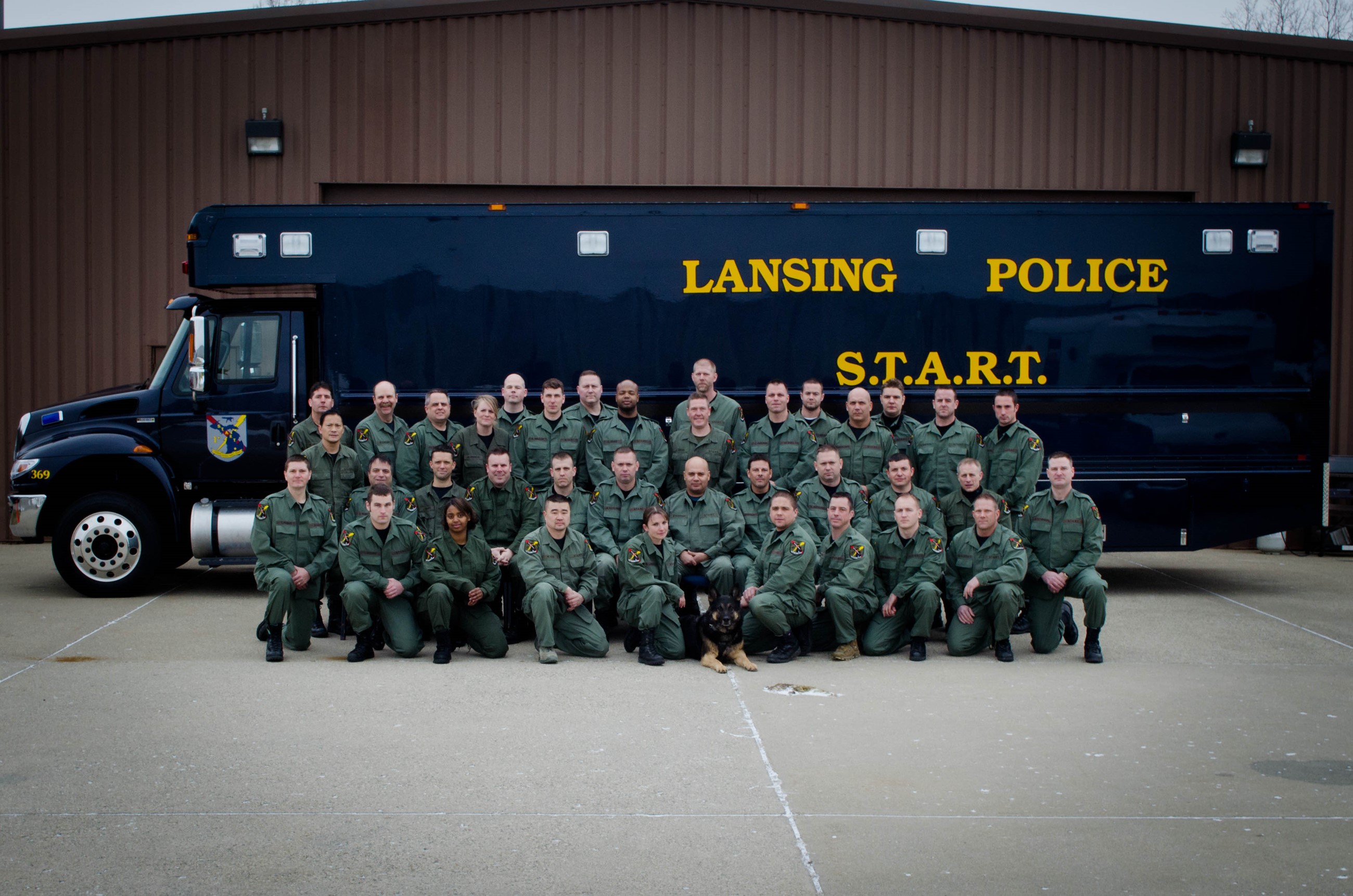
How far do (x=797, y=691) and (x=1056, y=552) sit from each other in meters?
2.12

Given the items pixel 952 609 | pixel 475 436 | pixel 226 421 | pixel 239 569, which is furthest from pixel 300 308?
pixel 952 609

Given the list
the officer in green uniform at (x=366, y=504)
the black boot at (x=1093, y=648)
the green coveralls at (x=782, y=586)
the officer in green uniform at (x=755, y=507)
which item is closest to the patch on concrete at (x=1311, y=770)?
the black boot at (x=1093, y=648)

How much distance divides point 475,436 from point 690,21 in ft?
20.1

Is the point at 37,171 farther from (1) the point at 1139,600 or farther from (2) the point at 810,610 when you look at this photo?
(1) the point at 1139,600

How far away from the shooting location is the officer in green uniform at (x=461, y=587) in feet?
22.9

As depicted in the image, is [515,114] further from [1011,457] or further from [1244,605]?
[1244,605]

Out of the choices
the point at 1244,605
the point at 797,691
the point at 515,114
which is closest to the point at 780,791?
the point at 797,691

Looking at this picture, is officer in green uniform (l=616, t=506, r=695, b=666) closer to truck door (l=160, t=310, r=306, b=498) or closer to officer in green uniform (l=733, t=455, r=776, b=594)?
officer in green uniform (l=733, t=455, r=776, b=594)

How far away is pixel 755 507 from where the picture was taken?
25.8ft

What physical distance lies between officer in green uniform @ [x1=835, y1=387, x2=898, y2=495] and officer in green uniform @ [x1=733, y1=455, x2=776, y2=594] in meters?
0.76

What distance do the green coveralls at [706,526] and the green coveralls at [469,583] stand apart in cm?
122

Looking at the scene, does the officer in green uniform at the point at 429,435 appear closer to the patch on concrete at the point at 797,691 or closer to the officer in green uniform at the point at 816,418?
the officer in green uniform at the point at 816,418

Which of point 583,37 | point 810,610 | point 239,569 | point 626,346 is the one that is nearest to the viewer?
point 810,610

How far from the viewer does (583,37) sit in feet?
40.3
